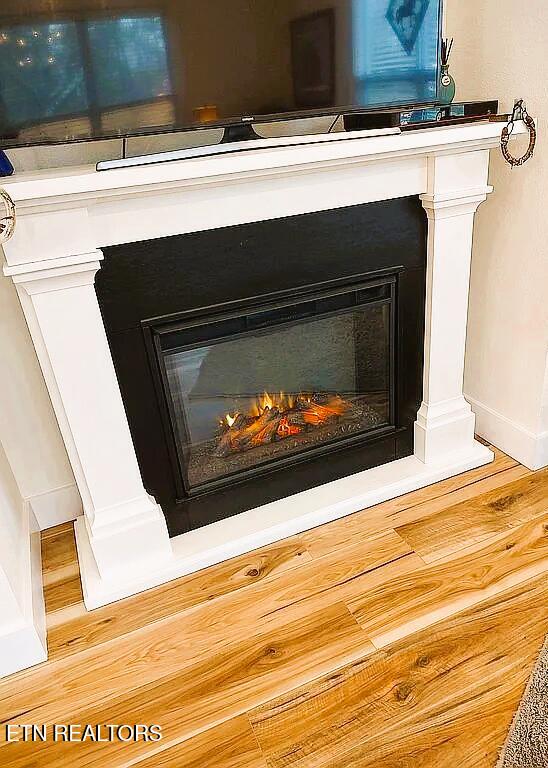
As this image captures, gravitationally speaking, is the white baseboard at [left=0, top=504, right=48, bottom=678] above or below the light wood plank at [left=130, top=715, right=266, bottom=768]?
above

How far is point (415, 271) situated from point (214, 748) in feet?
4.41

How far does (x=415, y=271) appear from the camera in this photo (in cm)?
172

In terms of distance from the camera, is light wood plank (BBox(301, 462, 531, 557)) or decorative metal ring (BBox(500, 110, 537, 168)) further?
light wood plank (BBox(301, 462, 531, 557))

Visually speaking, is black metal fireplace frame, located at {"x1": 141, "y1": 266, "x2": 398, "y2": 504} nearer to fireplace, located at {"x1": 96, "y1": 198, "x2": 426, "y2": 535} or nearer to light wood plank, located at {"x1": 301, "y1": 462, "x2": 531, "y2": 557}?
fireplace, located at {"x1": 96, "y1": 198, "x2": 426, "y2": 535}

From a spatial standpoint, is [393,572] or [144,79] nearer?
[144,79]

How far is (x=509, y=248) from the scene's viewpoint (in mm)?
1787

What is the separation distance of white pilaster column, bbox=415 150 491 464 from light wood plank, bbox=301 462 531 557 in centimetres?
11

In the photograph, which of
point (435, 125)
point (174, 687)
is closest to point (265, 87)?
point (435, 125)

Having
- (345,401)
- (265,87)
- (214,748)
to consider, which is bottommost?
(214,748)

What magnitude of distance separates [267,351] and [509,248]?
83 cm

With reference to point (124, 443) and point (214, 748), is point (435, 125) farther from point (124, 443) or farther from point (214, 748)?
point (214, 748)

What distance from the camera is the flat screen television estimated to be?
118 cm

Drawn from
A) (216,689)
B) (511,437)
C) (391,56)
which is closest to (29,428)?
(216,689)

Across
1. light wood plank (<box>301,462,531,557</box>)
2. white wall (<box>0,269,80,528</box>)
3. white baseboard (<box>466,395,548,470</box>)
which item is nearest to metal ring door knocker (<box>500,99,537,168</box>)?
white baseboard (<box>466,395,548,470</box>)
